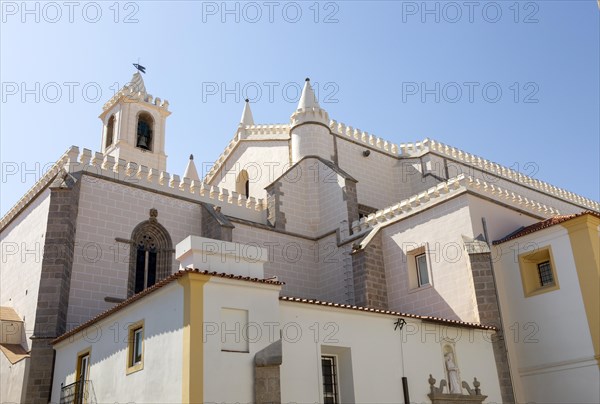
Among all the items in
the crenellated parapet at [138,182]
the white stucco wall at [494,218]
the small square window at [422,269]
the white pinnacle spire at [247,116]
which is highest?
the white pinnacle spire at [247,116]

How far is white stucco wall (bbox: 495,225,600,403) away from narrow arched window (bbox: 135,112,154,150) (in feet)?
65.0

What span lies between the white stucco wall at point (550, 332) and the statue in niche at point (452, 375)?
2.67 metres

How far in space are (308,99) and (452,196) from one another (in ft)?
34.2

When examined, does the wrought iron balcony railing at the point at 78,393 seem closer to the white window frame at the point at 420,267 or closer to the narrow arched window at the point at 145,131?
the white window frame at the point at 420,267

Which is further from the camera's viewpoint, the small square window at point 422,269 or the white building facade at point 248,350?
the small square window at point 422,269

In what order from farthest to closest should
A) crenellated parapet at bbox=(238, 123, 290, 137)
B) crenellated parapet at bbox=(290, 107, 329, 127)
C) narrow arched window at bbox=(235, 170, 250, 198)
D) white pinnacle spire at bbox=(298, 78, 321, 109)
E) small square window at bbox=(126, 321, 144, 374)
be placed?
1. narrow arched window at bbox=(235, 170, 250, 198)
2. crenellated parapet at bbox=(238, 123, 290, 137)
3. white pinnacle spire at bbox=(298, 78, 321, 109)
4. crenellated parapet at bbox=(290, 107, 329, 127)
5. small square window at bbox=(126, 321, 144, 374)

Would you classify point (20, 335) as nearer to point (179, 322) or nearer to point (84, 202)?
point (84, 202)

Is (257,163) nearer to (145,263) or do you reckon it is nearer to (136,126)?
(136,126)

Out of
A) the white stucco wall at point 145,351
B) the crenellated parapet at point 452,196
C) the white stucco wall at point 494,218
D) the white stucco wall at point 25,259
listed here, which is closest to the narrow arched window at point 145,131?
the white stucco wall at point 25,259

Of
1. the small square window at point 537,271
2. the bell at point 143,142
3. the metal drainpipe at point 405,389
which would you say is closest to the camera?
the metal drainpipe at point 405,389

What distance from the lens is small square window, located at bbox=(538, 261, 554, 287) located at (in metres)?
18.1

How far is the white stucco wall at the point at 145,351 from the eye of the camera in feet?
Result: 39.1

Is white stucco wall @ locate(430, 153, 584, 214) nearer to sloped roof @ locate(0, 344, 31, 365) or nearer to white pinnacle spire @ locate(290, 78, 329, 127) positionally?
white pinnacle spire @ locate(290, 78, 329, 127)

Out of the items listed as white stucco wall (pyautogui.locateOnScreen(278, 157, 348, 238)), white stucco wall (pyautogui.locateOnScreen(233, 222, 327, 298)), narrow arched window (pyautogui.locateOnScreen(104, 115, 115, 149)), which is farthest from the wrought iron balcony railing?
narrow arched window (pyautogui.locateOnScreen(104, 115, 115, 149))
